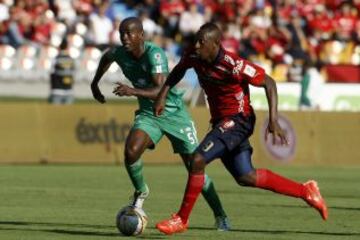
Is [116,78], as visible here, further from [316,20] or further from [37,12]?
[316,20]

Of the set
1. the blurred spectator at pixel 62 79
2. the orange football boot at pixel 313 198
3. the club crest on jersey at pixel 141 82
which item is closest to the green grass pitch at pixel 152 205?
the orange football boot at pixel 313 198

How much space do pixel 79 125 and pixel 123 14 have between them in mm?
11818

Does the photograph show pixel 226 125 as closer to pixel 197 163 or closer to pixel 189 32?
pixel 197 163

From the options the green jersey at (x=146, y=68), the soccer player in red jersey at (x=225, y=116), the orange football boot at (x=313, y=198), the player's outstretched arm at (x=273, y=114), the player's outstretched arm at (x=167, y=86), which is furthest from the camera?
the green jersey at (x=146, y=68)

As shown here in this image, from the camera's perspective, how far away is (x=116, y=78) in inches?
1339

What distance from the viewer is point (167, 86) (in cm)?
1250

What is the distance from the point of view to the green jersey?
1297cm

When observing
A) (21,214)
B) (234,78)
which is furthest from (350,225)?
(21,214)

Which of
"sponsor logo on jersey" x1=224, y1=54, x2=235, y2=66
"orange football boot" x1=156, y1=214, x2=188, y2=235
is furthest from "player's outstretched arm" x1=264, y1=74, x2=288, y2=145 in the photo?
"orange football boot" x1=156, y1=214, x2=188, y2=235

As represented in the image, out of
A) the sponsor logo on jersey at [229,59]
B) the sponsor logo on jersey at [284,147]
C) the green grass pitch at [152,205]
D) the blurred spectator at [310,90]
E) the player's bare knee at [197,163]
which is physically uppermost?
the sponsor logo on jersey at [229,59]

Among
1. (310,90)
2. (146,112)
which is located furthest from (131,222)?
(310,90)

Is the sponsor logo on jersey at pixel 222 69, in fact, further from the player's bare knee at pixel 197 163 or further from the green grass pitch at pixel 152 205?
the green grass pitch at pixel 152 205

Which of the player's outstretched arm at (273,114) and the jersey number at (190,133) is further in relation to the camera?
the jersey number at (190,133)

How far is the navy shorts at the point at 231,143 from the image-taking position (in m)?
12.1
